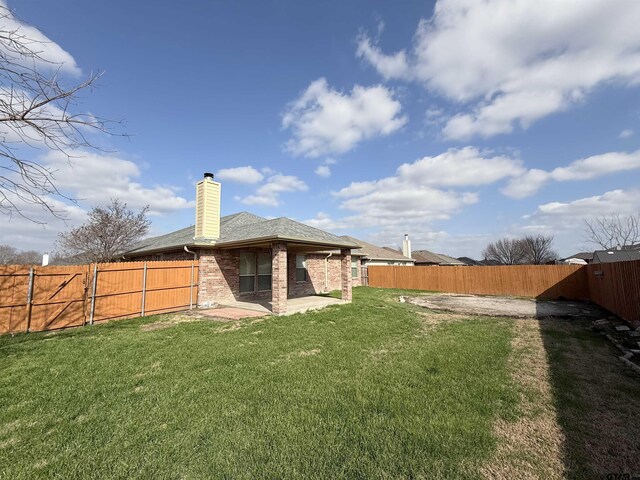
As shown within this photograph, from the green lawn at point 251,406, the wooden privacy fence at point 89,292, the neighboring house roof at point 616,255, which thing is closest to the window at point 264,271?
the wooden privacy fence at point 89,292

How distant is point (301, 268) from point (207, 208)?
651 centimetres

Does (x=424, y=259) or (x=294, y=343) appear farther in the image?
(x=424, y=259)

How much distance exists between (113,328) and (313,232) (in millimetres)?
7734

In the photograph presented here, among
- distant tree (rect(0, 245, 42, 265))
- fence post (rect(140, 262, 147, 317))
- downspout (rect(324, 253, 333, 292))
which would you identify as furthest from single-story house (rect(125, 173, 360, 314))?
distant tree (rect(0, 245, 42, 265))

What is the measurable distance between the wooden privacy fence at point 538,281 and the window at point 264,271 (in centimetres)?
1268

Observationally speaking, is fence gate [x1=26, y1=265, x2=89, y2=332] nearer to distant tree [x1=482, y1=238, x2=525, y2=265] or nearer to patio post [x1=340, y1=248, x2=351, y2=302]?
patio post [x1=340, y1=248, x2=351, y2=302]

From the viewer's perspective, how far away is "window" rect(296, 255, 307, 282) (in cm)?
1612

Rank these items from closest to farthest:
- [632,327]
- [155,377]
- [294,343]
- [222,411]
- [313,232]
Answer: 1. [222,411]
2. [155,377]
3. [294,343]
4. [632,327]
5. [313,232]

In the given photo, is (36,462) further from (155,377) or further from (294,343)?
(294,343)

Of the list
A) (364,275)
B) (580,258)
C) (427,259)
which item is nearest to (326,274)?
(364,275)

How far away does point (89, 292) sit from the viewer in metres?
9.09

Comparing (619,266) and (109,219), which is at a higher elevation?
(109,219)

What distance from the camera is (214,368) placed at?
16.5ft

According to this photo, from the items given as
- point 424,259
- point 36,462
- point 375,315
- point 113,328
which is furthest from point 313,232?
point 424,259
